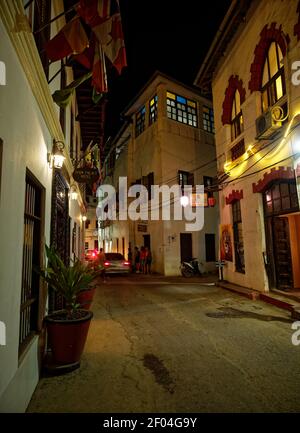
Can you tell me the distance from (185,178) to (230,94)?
7485 millimetres

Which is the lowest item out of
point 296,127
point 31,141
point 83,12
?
point 31,141

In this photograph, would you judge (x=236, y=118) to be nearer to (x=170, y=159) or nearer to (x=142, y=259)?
(x=170, y=159)

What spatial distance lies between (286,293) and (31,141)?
827 cm

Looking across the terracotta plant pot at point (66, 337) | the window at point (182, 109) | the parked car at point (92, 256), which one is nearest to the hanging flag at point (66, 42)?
the terracotta plant pot at point (66, 337)

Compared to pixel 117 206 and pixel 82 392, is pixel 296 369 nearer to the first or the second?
pixel 82 392

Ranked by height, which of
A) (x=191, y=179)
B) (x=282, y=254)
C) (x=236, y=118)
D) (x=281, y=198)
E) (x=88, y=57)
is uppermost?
(x=236, y=118)

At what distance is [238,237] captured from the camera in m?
11.0

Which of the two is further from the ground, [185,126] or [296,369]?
[185,126]

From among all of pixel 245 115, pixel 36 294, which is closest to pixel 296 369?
pixel 36 294

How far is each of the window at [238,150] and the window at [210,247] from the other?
25.8 feet

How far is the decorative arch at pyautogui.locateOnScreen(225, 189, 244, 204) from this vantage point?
1033 cm

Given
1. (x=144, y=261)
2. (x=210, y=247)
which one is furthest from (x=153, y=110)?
(x=144, y=261)

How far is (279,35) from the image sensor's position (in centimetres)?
783

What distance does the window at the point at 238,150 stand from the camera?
10422 mm
